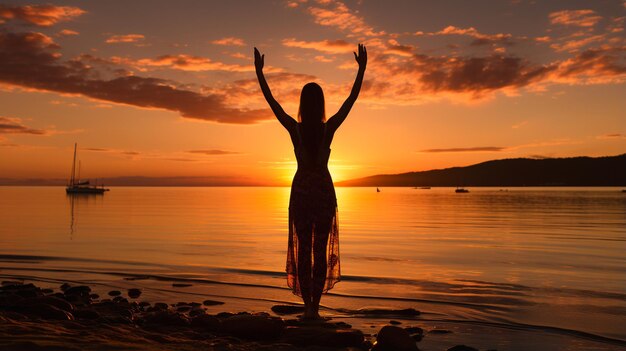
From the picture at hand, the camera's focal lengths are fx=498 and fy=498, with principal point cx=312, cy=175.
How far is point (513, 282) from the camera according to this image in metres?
11.6

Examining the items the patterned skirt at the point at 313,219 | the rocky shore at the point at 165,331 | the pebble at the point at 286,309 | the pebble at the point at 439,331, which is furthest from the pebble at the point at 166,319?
the pebble at the point at 439,331

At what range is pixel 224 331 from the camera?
6.46 m

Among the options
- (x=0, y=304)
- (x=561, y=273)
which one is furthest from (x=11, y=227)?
(x=561, y=273)

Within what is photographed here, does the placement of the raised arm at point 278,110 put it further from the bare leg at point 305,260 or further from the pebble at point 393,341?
the pebble at point 393,341

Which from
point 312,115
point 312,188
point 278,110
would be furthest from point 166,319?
point 312,115

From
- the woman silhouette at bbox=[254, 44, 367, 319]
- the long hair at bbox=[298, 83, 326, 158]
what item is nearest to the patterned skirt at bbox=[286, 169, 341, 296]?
the woman silhouette at bbox=[254, 44, 367, 319]

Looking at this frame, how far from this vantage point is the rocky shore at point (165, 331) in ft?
17.0

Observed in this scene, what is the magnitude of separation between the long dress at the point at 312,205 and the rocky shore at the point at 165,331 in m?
0.98

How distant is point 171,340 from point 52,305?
102 inches

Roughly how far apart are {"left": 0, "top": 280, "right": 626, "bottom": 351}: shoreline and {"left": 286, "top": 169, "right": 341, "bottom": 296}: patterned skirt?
2.71ft

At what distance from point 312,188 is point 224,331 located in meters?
2.20

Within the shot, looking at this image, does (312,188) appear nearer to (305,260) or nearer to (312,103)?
(305,260)

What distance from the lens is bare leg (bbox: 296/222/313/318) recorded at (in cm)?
691

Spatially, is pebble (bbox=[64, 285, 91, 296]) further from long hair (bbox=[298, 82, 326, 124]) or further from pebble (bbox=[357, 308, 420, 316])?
long hair (bbox=[298, 82, 326, 124])
